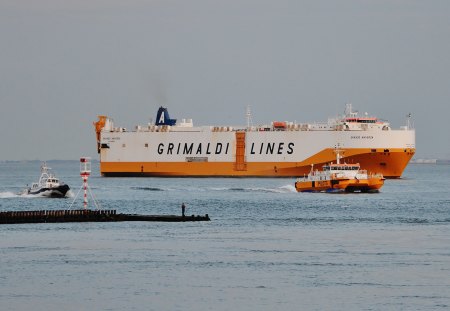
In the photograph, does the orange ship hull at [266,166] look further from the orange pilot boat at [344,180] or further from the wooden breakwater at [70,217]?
the wooden breakwater at [70,217]

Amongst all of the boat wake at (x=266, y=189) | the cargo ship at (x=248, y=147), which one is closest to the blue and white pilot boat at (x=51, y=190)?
the boat wake at (x=266, y=189)

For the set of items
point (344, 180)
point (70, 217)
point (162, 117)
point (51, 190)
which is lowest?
point (70, 217)

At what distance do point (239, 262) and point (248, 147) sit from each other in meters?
77.3

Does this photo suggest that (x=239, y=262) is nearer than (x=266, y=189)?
Yes

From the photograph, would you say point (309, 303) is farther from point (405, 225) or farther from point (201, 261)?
point (405, 225)

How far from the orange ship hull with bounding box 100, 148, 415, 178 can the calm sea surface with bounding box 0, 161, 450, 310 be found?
139 ft

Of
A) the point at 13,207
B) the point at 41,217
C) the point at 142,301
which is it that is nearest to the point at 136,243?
the point at 41,217

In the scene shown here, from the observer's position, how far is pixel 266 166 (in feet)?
386

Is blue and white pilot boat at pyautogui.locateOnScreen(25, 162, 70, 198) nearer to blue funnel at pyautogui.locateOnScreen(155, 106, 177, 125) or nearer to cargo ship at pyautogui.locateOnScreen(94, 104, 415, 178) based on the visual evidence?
cargo ship at pyautogui.locateOnScreen(94, 104, 415, 178)

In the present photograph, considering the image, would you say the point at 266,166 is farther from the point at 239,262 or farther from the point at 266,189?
the point at 239,262

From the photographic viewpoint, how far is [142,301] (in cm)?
3325

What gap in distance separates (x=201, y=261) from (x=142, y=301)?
868 cm

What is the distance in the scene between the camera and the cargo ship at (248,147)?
112 m

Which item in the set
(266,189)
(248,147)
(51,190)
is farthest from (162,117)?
(51,190)
